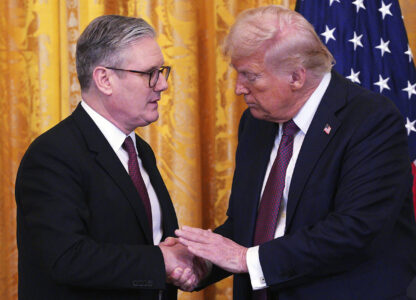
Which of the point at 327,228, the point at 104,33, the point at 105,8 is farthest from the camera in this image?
the point at 105,8

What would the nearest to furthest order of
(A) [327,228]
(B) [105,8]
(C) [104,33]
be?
(A) [327,228], (C) [104,33], (B) [105,8]

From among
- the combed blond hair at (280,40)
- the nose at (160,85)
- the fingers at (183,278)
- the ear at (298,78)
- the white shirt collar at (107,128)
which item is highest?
the combed blond hair at (280,40)

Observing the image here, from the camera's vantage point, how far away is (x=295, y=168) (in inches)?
86.7

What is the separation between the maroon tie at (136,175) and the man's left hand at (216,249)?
149mm

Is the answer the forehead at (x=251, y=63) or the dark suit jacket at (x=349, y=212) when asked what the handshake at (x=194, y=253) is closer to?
the dark suit jacket at (x=349, y=212)

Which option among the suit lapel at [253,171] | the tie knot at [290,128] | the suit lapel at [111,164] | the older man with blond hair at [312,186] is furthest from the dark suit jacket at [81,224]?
the tie knot at [290,128]

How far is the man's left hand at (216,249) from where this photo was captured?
2.22 m

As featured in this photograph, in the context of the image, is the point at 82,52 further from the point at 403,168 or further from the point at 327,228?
the point at 403,168

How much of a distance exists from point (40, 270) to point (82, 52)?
818mm

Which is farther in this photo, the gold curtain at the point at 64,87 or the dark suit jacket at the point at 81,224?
the gold curtain at the point at 64,87

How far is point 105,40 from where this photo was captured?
7.41 feet

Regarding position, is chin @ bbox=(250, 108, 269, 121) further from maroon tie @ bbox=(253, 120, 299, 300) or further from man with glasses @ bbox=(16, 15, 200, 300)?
man with glasses @ bbox=(16, 15, 200, 300)

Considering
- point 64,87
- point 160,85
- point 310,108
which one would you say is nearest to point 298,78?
point 310,108

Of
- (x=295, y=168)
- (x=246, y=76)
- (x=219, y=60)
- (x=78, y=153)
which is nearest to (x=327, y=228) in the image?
(x=295, y=168)
